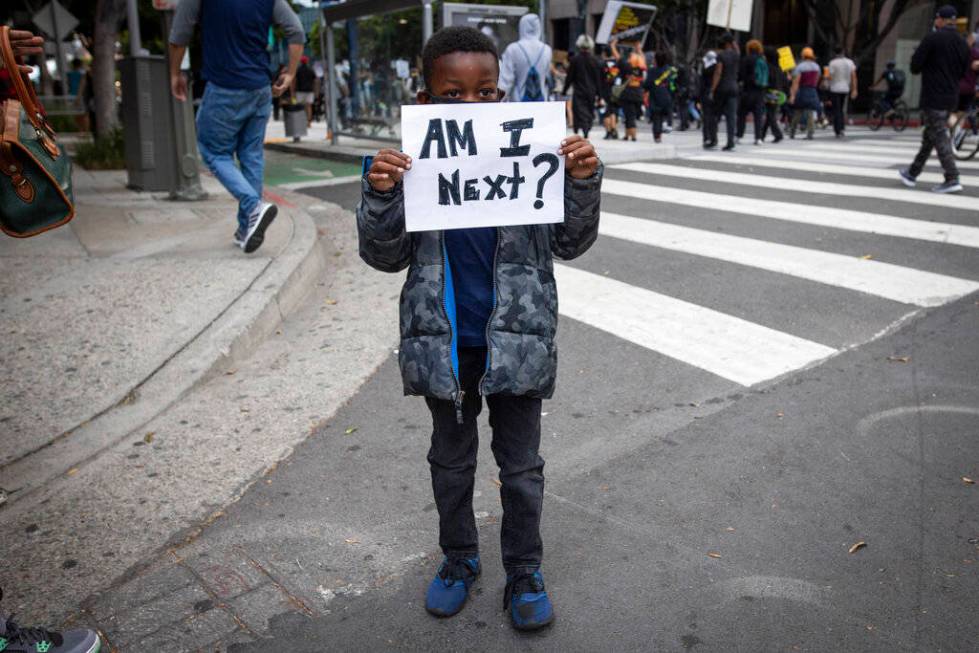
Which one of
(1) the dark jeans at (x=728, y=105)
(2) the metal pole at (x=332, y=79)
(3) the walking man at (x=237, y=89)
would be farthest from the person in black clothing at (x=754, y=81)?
(3) the walking man at (x=237, y=89)

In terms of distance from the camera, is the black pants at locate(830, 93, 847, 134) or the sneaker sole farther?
the black pants at locate(830, 93, 847, 134)

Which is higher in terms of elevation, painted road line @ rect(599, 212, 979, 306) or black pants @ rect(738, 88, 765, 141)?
black pants @ rect(738, 88, 765, 141)

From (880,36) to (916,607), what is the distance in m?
24.9

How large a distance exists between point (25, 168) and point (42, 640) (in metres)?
1.32

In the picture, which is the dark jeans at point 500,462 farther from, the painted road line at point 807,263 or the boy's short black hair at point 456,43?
the painted road line at point 807,263

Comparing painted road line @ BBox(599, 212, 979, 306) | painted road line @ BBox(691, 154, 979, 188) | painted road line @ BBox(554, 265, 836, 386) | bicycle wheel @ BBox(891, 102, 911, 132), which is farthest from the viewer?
bicycle wheel @ BBox(891, 102, 911, 132)

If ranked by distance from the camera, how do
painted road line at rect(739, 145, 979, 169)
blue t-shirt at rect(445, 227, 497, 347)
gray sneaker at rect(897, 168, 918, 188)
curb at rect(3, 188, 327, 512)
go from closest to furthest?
blue t-shirt at rect(445, 227, 497, 347) < curb at rect(3, 188, 327, 512) < gray sneaker at rect(897, 168, 918, 188) < painted road line at rect(739, 145, 979, 169)

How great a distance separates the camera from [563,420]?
396 cm

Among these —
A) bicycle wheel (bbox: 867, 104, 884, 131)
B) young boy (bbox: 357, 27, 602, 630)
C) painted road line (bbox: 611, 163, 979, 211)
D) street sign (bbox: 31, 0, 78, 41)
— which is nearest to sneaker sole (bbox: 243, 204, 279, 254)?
young boy (bbox: 357, 27, 602, 630)

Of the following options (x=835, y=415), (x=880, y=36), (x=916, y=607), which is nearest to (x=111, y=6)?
(x=835, y=415)

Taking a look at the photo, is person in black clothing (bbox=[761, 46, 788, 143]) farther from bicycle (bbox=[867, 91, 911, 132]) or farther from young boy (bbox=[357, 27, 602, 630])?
young boy (bbox=[357, 27, 602, 630])

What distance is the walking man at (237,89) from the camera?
19.9 ft

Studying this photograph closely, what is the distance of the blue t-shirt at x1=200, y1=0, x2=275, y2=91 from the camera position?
6059 mm

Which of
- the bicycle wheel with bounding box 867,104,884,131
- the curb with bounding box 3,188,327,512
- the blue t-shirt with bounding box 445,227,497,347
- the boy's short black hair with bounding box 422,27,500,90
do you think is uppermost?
the boy's short black hair with bounding box 422,27,500,90
